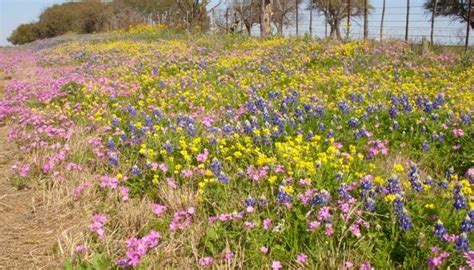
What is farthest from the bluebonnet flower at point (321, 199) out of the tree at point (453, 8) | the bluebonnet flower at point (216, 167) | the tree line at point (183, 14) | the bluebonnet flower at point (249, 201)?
the tree at point (453, 8)

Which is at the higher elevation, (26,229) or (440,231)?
(440,231)

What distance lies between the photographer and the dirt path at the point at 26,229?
3.87m

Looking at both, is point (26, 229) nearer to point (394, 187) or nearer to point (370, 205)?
point (370, 205)

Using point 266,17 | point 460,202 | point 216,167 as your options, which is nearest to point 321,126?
point 216,167

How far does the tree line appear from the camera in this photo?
29.1 meters

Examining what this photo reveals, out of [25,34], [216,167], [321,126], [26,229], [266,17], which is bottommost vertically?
[26,229]

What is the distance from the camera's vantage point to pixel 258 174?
15.0 feet

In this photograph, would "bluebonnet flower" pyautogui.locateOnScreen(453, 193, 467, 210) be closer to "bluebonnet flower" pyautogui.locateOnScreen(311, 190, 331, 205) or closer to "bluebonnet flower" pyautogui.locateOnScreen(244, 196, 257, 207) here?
"bluebonnet flower" pyautogui.locateOnScreen(311, 190, 331, 205)

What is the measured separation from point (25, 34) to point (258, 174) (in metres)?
84.8

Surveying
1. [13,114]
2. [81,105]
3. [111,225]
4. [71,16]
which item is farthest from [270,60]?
[71,16]

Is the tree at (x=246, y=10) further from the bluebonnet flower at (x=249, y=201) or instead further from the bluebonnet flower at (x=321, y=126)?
the bluebonnet flower at (x=249, y=201)

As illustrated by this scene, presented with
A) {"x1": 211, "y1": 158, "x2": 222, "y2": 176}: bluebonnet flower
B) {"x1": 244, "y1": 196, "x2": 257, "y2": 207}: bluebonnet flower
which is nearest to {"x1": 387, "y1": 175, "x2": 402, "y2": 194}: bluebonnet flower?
{"x1": 244, "y1": 196, "x2": 257, "y2": 207}: bluebonnet flower

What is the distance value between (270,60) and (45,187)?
8437 mm

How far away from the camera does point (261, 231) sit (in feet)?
12.0
